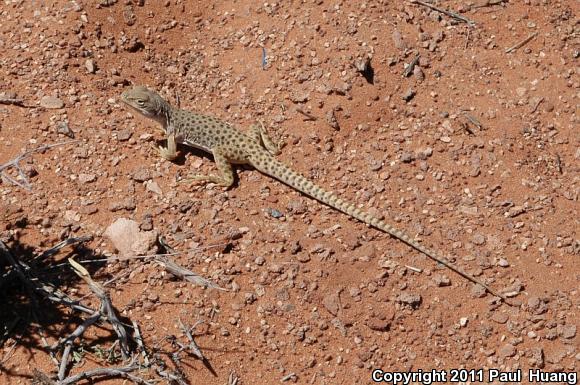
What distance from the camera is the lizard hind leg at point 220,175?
5707 millimetres

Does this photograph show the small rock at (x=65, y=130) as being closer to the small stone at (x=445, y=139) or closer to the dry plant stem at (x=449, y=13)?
the small stone at (x=445, y=139)

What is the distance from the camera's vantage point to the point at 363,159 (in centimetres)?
579

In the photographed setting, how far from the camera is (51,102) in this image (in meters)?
5.89

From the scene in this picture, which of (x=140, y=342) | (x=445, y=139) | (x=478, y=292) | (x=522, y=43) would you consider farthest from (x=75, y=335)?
(x=522, y=43)

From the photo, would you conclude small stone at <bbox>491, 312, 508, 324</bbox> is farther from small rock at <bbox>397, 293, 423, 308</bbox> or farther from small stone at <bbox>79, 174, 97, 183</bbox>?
small stone at <bbox>79, 174, 97, 183</bbox>

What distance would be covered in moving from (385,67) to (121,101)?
8.92 ft

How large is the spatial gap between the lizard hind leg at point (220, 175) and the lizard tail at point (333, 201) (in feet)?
0.84

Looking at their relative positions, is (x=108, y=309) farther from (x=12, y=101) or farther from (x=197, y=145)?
(x=12, y=101)

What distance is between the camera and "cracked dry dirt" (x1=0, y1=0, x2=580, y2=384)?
4.89 metres

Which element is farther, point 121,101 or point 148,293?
point 121,101

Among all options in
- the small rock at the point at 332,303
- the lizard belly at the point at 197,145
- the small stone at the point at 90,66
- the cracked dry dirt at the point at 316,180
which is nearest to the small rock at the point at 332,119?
the cracked dry dirt at the point at 316,180

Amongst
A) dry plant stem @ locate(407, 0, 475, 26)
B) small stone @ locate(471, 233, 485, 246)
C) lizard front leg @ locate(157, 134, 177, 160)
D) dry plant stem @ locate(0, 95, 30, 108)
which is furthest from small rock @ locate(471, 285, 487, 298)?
dry plant stem @ locate(0, 95, 30, 108)

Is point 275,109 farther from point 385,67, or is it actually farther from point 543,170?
point 543,170

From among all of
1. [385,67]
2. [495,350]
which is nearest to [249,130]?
[385,67]
